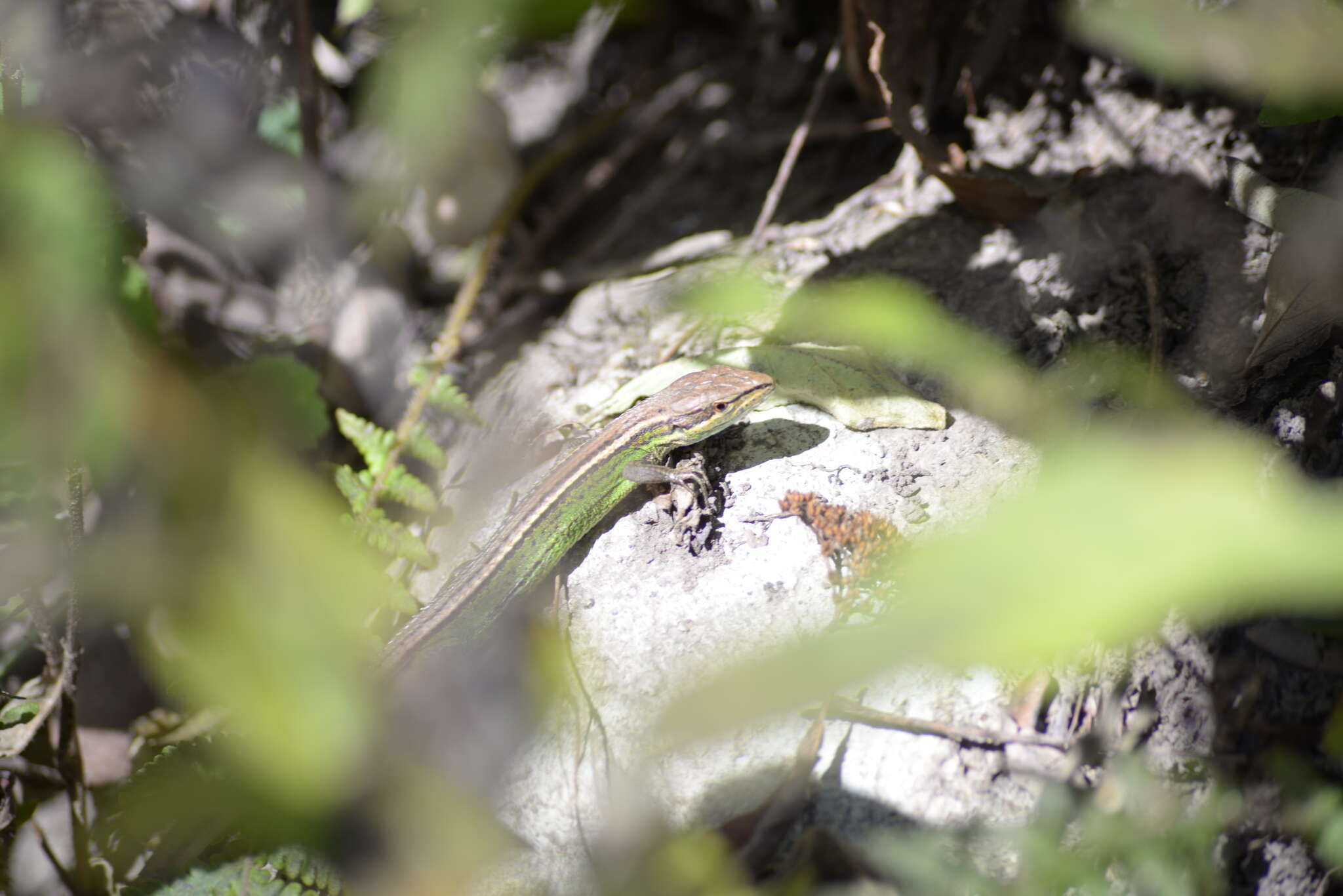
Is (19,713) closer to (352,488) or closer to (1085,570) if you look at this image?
(352,488)

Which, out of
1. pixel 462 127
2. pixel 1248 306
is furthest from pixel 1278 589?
pixel 462 127

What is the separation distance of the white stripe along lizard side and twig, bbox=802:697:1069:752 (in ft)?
3.35

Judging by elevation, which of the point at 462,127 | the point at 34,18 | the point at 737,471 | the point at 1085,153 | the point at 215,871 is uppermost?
the point at 34,18

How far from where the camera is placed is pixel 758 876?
2.07 meters

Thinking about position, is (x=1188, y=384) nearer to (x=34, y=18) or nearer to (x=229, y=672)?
(x=229, y=672)

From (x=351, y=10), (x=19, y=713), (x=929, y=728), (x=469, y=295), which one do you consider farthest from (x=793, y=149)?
(x=19, y=713)

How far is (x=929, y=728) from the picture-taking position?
7.29ft

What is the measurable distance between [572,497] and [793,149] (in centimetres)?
217

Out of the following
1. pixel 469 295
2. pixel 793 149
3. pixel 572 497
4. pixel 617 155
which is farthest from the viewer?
pixel 617 155

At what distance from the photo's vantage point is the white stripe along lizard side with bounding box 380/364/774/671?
2928 mm

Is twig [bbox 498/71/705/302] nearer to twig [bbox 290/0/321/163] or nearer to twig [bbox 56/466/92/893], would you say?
twig [bbox 290/0/321/163]

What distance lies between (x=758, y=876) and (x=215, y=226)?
441cm

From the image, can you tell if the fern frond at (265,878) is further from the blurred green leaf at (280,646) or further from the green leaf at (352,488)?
the green leaf at (352,488)

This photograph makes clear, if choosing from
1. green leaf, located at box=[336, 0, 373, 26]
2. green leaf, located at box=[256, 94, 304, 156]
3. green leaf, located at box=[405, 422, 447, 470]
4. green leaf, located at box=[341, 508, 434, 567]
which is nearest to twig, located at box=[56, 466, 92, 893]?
green leaf, located at box=[341, 508, 434, 567]
